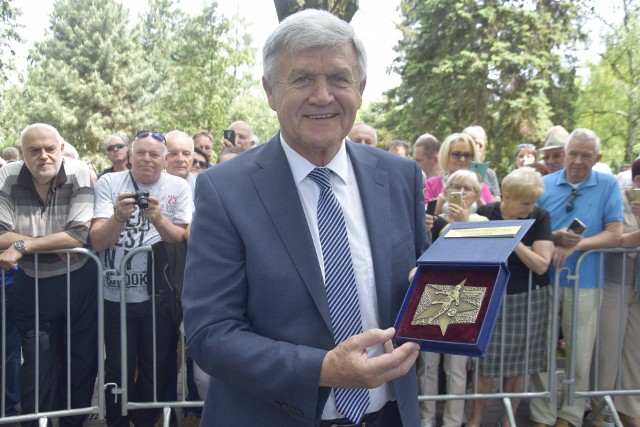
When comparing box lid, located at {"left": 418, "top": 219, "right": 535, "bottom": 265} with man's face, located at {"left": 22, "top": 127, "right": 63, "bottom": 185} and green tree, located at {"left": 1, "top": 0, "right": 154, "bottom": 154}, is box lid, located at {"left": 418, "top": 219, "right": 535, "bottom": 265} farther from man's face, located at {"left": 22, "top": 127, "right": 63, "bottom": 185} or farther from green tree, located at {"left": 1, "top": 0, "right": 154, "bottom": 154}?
green tree, located at {"left": 1, "top": 0, "right": 154, "bottom": 154}

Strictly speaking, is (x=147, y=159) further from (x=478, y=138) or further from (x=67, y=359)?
(x=478, y=138)

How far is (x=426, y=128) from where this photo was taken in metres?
22.9

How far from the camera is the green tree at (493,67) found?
2164 cm

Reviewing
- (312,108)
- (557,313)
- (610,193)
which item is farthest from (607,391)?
(312,108)

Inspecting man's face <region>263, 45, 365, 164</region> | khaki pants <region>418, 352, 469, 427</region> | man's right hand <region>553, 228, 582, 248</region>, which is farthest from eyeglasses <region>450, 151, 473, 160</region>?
man's face <region>263, 45, 365, 164</region>

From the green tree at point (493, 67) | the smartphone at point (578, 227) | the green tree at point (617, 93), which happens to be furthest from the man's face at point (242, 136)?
the green tree at point (617, 93)

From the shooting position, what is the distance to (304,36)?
1663mm

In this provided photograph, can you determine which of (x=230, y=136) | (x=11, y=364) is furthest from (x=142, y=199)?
(x=230, y=136)

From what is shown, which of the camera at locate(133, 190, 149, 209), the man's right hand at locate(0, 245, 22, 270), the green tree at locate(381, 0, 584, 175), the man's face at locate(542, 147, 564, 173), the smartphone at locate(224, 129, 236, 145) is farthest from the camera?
the green tree at locate(381, 0, 584, 175)

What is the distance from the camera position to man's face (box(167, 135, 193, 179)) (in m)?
5.59

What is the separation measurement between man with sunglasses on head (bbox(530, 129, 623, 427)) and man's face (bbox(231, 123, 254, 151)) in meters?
3.55

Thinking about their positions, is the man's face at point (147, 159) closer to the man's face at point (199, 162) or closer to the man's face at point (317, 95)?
the man's face at point (199, 162)

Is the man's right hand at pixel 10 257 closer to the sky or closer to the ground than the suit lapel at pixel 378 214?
closer to the ground

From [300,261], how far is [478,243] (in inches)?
18.8
